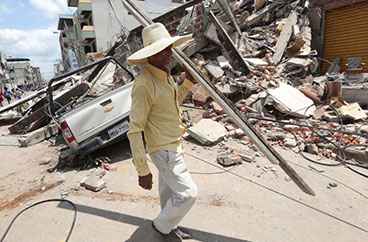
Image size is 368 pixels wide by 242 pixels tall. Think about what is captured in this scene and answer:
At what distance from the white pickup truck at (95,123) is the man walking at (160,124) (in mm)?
2293

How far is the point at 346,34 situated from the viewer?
8.58 metres

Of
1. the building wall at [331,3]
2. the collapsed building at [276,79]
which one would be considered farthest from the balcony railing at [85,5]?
the building wall at [331,3]

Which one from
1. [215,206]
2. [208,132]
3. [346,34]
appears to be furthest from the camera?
[346,34]

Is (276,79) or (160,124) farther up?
(160,124)

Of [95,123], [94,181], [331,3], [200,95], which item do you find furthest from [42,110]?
[331,3]

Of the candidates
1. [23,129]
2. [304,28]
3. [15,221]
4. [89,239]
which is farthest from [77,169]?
[304,28]

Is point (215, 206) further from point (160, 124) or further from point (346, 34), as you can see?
point (346, 34)

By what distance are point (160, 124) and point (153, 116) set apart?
0.09 meters

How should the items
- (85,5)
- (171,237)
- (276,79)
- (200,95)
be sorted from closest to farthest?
(171,237) < (200,95) < (276,79) < (85,5)

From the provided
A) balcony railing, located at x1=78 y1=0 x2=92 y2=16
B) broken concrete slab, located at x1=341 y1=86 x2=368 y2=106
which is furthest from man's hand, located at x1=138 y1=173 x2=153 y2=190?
balcony railing, located at x1=78 y1=0 x2=92 y2=16

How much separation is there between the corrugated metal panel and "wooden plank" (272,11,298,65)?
1635 millimetres

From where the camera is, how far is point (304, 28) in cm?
887

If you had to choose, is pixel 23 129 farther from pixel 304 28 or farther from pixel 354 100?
pixel 304 28

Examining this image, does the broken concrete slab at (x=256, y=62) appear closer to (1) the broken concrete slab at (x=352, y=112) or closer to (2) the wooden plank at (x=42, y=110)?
(1) the broken concrete slab at (x=352, y=112)
